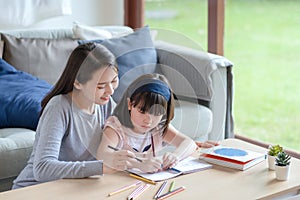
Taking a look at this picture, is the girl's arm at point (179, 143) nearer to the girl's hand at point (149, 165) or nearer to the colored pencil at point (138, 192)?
the girl's hand at point (149, 165)

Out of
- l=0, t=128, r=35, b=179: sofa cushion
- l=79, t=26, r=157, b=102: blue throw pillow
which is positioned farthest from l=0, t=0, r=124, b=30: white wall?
l=0, t=128, r=35, b=179: sofa cushion

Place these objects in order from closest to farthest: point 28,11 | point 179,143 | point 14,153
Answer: point 179,143 → point 14,153 → point 28,11

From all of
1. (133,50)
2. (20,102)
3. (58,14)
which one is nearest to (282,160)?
(20,102)

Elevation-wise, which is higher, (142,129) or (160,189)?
(142,129)

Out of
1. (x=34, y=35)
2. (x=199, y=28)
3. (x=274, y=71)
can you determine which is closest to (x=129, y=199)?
(x=34, y=35)

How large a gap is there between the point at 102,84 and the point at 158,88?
177 mm

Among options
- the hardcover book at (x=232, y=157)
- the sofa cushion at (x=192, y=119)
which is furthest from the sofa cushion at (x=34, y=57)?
the hardcover book at (x=232, y=157)

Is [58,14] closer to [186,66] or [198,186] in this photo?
[186,66]

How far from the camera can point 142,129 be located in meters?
1.85

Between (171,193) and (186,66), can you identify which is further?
(186,66)

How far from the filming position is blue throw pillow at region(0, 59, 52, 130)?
101 inches

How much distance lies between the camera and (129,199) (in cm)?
161

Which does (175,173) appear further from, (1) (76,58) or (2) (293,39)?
(2) (293,39)

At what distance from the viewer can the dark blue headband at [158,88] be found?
1.78 metres
